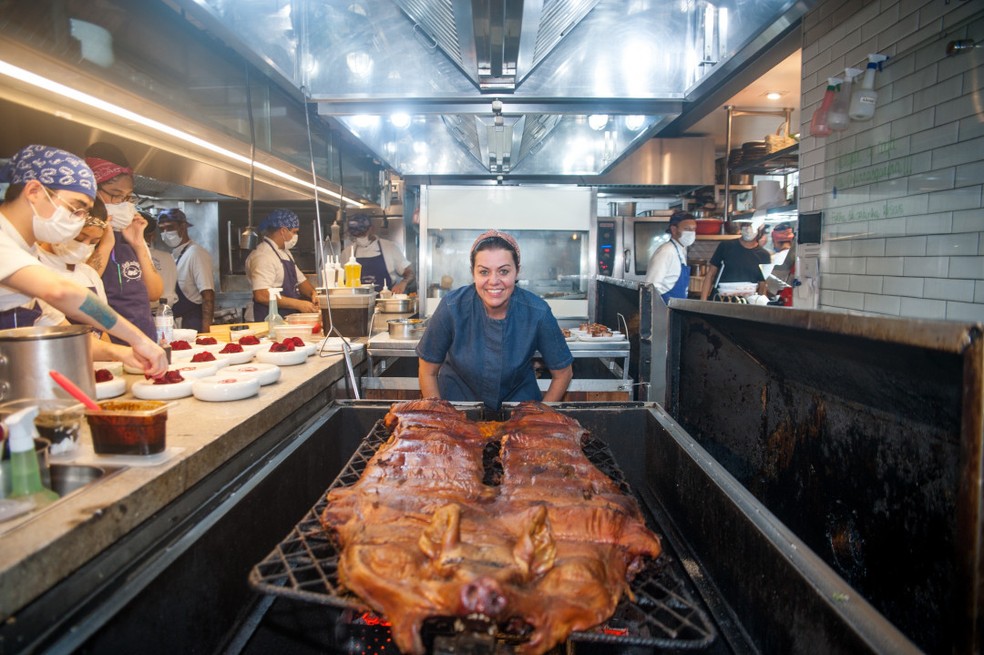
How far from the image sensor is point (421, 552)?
3.73 feet

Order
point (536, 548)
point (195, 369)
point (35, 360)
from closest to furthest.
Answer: point (536, 548) < point (35, 360) < point (195, 369)

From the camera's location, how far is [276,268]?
227 inches

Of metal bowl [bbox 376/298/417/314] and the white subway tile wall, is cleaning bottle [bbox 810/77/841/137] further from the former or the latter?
metal bowl [bbox 376/298/417/314]

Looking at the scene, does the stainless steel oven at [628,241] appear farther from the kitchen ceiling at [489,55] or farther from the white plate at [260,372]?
the white plate at [260,372]

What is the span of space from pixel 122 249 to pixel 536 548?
14.5 feet

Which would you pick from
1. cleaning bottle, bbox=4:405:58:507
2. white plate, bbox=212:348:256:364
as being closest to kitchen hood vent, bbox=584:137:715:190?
white plate, bbox=212:348:256:364

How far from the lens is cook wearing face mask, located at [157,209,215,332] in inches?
248

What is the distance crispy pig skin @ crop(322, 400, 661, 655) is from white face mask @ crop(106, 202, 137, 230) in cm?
342

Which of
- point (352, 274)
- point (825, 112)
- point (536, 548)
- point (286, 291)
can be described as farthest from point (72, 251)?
point (825, 112)

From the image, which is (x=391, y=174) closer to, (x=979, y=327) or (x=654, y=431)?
(x=654, y=431)

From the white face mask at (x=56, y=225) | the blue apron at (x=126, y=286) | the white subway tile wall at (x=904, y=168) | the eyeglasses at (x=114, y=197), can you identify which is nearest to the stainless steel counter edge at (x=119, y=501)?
the white face mask at (x=56, y=225)

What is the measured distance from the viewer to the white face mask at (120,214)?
12.7 feet

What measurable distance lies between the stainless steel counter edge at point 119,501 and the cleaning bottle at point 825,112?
408 centimetres

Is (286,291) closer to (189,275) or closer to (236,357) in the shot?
(189,275)
